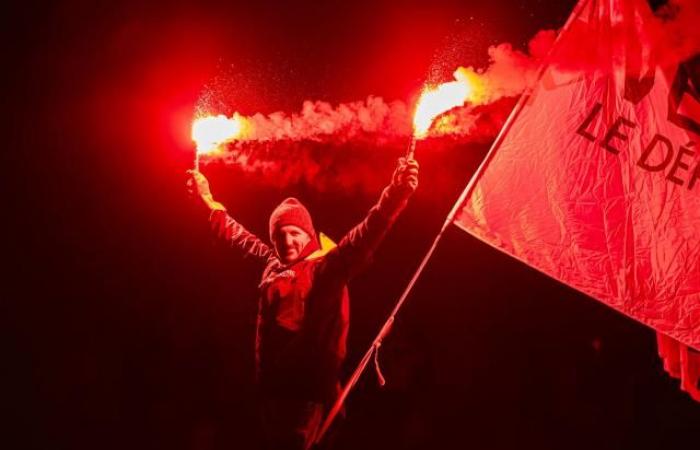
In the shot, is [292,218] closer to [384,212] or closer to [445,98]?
[384,212]

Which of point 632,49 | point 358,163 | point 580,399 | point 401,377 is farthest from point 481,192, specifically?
point 580,399

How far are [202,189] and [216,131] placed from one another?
53 centimetres

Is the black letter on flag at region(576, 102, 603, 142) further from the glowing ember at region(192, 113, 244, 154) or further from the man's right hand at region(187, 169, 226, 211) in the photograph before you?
the man's right hand at region(187, 169, 226, 211)

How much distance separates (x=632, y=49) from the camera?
11.1ft

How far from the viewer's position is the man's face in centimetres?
488

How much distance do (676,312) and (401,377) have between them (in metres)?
2.30

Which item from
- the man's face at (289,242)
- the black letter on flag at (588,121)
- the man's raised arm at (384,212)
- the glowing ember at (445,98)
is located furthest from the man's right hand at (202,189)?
the black letter on flag at (588,121)

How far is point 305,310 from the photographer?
15.4ft

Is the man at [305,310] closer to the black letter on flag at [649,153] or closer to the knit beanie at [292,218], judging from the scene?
the knit beanie at [292,218]

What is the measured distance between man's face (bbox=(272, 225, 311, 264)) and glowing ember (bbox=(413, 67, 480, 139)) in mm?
1260

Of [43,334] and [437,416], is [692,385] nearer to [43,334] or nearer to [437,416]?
[437,416]

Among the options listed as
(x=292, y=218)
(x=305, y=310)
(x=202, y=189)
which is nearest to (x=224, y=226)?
(x=202, y=189)

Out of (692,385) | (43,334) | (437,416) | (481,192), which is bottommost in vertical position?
(43,334)

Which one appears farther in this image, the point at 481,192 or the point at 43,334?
the point at 43,334
